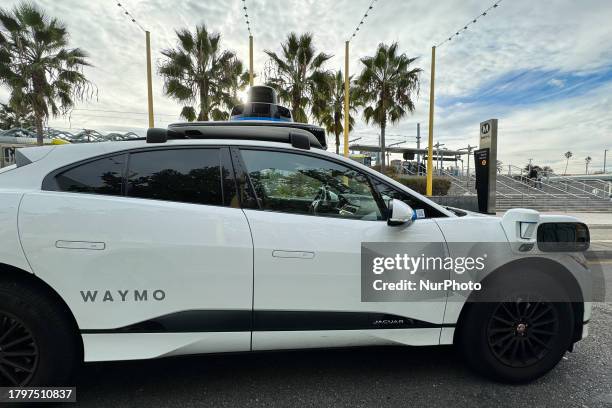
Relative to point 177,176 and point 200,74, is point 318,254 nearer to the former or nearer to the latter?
point 177,176

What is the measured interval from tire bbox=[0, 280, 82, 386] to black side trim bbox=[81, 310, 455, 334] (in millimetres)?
183

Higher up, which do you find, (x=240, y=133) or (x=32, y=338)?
(x=240, y=133)

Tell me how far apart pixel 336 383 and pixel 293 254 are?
3.40 feet

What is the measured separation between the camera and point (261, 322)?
199 centimetres

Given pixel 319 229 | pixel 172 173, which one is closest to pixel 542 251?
pixel 319 229

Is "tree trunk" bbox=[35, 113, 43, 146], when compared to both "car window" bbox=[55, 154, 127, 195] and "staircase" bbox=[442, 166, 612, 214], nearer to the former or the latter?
"car window" bbox=[55, 154, 127, 195]

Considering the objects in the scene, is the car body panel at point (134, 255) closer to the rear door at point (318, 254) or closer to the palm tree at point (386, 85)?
the rear door at point (318, 254)

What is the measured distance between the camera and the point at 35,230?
5.96 ft

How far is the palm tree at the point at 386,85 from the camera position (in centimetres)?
1644

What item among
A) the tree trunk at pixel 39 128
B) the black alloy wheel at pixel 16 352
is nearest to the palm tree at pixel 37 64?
the tree trunk at pixel 39 128

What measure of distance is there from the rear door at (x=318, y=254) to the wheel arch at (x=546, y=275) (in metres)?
0.21

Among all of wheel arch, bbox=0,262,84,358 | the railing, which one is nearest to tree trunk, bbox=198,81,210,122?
wheel arch, bbox=0,262,84,358

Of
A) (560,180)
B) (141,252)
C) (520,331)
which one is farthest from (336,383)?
(560,180)

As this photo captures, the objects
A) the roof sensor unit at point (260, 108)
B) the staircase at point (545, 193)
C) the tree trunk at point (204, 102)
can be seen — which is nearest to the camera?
the roof sensor unit at point (260, 108)
